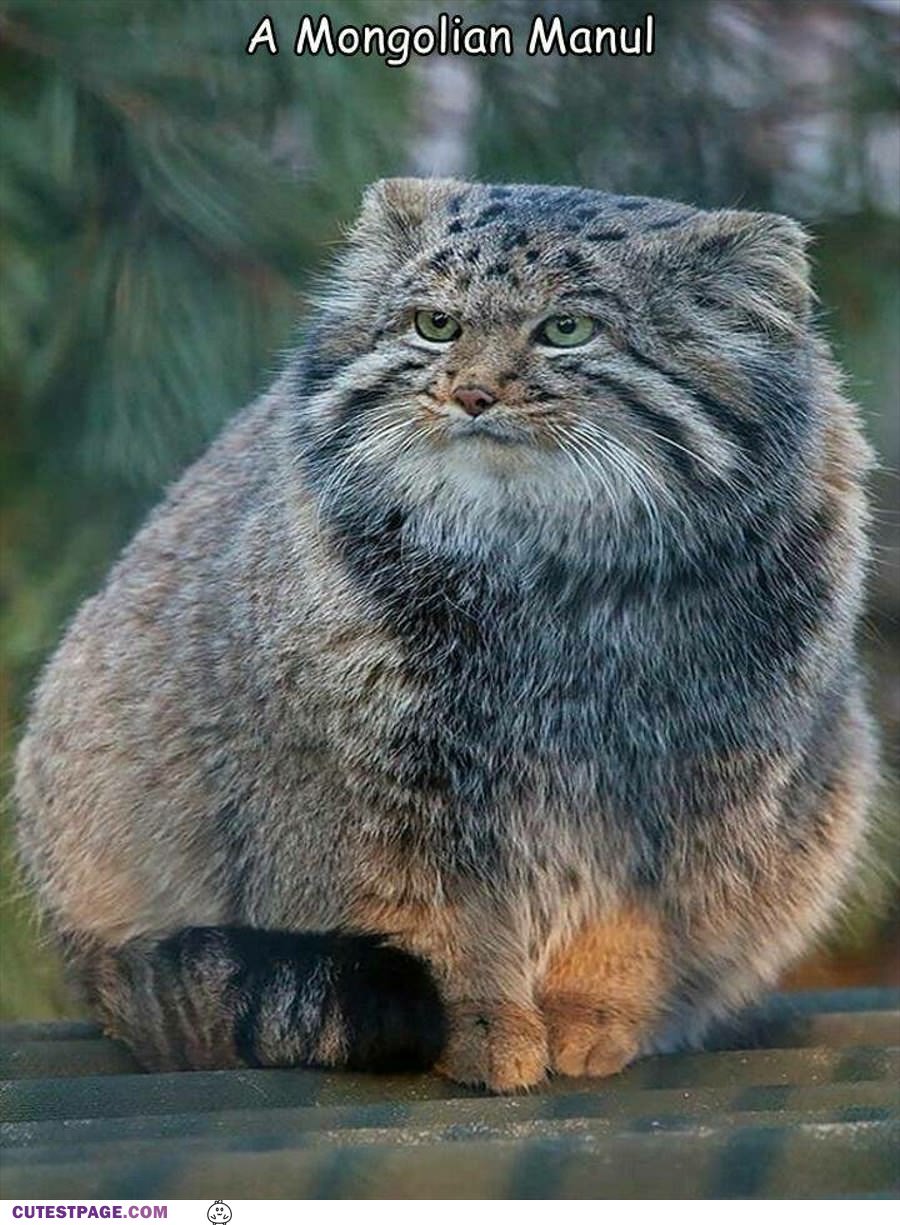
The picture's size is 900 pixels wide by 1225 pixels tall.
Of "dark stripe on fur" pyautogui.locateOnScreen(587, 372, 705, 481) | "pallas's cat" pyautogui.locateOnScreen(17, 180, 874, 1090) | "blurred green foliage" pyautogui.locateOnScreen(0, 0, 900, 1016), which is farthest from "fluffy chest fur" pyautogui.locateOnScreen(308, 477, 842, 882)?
"blurred green foliage" pyautogui.locateOnScreen(0, 0, 900, 1016)

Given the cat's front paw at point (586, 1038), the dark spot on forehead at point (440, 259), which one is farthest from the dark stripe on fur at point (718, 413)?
the cat's front paw at point (586, 1038)

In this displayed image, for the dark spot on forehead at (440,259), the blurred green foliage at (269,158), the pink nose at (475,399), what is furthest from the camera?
the blurred green foliage at (269,158)

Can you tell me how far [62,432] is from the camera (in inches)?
123

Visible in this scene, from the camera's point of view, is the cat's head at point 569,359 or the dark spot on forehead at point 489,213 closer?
the cat's head at point 569,359

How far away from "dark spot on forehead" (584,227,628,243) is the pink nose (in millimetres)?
211

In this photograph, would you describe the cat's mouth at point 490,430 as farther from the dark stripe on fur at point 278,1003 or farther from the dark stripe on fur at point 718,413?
the dark stripe on fur at point 278,1003

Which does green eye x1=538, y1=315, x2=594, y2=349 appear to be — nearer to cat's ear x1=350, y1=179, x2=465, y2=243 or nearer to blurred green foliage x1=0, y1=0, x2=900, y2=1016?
cat's ear x1=350, y1=179, x2=465, y2=243

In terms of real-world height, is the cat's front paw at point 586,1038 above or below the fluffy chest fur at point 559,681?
below

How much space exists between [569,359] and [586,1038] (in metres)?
→ 0.69

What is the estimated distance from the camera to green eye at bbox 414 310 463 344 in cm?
192

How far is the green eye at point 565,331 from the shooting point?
1894mm

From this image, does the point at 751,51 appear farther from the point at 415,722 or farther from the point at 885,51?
the point at 415,722

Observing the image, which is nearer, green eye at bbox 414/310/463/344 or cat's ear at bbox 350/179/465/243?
green eye at bbox 414/310/463/344

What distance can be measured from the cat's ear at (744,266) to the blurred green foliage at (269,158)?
0.67 m
